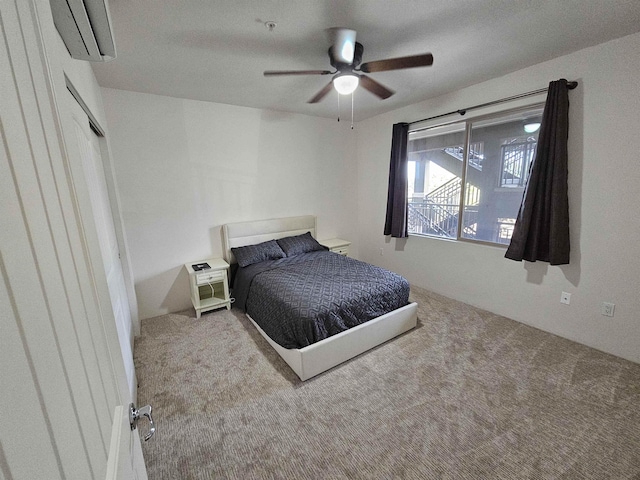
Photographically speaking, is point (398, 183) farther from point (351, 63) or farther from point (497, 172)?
point (351, 63)

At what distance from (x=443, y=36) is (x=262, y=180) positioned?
2.54m

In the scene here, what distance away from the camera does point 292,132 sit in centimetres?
388

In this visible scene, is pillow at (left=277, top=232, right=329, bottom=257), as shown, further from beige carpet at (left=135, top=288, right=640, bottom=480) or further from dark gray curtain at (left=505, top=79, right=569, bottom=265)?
dark gray curtain at (left=505, top=79, right=569, bottom=265)

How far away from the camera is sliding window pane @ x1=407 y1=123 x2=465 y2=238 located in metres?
3.44

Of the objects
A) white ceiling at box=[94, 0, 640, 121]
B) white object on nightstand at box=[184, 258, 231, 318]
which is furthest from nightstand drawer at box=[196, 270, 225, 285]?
white ceiling at box=[94, 0, 640, 121]

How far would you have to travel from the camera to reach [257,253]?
11.2ft

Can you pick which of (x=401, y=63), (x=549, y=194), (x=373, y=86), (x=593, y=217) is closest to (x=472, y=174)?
(x=549, y=194)

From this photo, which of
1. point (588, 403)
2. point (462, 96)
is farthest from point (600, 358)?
point (462, 96)

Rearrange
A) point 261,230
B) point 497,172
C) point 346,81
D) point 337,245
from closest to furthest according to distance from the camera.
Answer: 1. point 346,81
2. point 497,172
3. point 261,230
4. point 337,245

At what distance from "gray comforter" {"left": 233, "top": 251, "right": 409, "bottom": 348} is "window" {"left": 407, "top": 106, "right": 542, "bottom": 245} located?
1.33 meters

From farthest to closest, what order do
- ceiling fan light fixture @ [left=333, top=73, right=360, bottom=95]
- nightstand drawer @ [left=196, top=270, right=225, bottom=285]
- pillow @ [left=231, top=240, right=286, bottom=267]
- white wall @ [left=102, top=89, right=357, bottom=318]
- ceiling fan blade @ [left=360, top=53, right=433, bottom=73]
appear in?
pillow @ [left=231, top=240, right=286, bottom=267] < nightstand drawer @ [left=196, top=270, right=225, bottom=285] < white wall @ [left=102, top=89, right=357, bottom=318] < ceiling fan light fixture @ [left=333, top=73, right=360, bottom=95] < ceiling fan blade @ [left=360, top=53, right=433, bottom=73]

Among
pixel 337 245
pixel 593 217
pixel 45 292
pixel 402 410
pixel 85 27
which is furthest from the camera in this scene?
pixel 337 245

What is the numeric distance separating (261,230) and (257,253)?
0.44 metres

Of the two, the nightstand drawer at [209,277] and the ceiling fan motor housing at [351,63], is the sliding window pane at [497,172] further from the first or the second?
the nightstand drawer at [209,277]
